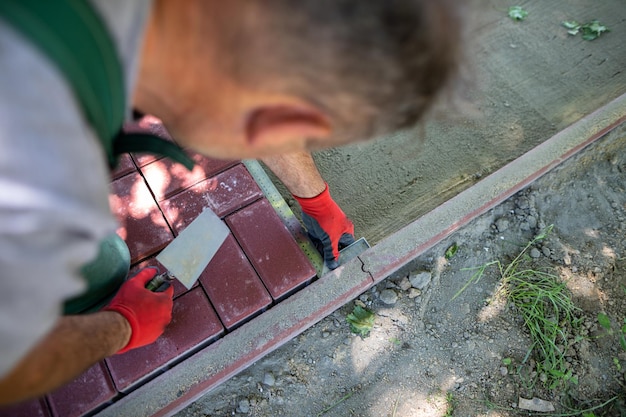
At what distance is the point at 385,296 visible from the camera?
2.47 meters

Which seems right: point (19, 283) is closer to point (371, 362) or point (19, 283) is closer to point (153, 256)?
point (153, 256)

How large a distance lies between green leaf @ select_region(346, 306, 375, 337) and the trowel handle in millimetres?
954

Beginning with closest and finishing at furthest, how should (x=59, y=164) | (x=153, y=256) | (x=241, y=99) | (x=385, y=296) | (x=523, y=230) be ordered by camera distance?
(x=59, y=164) < (x=241, y=99) < (x=153, y=256) < (x=385, y=296) < (x=523, y=230)

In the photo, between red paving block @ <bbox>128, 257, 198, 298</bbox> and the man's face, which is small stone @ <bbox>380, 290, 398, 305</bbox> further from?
the man's face

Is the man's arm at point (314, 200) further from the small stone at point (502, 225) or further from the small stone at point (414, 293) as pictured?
the small stone at point (502, 225)

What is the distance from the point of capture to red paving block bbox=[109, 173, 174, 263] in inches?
90.1

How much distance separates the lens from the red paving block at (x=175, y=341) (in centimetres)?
204

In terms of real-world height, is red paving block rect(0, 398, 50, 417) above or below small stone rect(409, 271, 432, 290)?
below

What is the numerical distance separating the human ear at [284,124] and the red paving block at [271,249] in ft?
4.54

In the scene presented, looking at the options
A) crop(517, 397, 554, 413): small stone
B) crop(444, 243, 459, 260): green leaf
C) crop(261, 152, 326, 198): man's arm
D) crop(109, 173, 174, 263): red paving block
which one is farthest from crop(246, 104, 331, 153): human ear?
crop(517, 397, 554, 413): small stone

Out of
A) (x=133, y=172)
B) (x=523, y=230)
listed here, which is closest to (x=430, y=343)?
(x=523, y=230)

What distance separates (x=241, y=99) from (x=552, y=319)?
2.32 m

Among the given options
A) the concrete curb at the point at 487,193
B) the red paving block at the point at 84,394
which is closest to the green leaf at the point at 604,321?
the concrete curb at the point at 487,193

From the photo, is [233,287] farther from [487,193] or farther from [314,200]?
[487,193]
